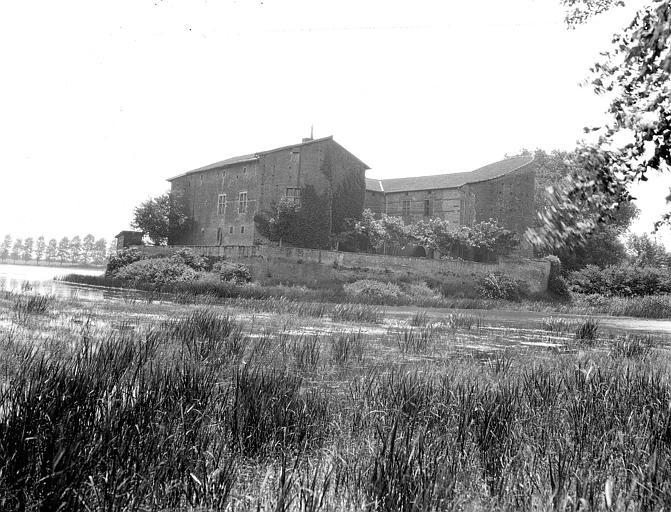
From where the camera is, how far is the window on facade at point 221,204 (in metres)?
46.6

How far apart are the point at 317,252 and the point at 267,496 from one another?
3506 cm

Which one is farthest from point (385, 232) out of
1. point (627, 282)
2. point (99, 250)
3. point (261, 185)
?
Result: point (99, 250)

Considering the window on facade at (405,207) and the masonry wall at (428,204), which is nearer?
the masonry wall at (428,204)

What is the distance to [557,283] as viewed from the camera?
46.2 meters

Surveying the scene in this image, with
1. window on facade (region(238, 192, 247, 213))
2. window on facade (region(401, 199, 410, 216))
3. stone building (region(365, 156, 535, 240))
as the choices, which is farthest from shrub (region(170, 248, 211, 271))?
window on facade (region(401, 199, 410, 216))

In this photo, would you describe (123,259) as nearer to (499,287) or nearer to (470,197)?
(499,287)

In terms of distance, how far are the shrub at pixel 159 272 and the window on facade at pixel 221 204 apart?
897cm

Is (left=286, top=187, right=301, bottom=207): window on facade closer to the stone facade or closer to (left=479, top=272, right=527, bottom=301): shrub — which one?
the stone facade

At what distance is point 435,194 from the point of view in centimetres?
5003

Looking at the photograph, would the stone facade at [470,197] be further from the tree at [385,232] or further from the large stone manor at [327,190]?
the tree at [385,232]

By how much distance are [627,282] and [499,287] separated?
10120 millimetres

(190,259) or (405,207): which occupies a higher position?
(405,207)

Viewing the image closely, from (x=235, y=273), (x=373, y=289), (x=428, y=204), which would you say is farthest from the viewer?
(x=428, y=204)

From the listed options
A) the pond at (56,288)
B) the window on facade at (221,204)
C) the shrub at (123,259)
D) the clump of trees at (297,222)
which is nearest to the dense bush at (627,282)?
the clump of trees at (297,222)
